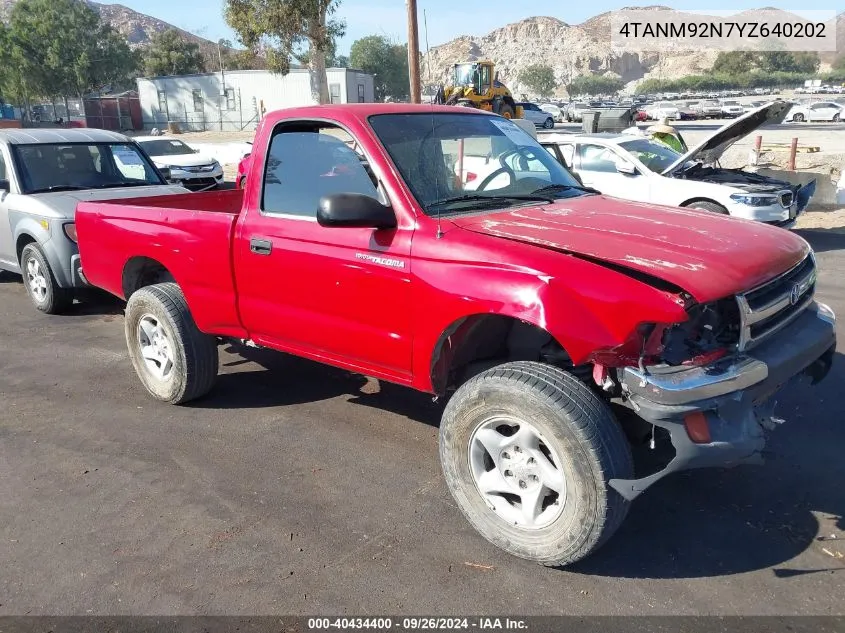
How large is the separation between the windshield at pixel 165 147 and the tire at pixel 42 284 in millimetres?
10333

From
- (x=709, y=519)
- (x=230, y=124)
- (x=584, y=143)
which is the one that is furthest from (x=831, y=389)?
(x=230, y=124)

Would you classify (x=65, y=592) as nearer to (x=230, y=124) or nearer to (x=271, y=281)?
(x=271, y=281)

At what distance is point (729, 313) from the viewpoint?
9.97 ft

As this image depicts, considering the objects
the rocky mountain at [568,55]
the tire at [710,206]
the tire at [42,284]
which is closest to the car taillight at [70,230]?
the tire at [42,284]

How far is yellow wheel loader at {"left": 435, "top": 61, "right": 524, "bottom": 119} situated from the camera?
2936 cm

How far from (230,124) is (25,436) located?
49.3m

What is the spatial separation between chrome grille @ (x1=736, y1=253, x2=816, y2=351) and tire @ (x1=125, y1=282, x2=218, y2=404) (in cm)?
335

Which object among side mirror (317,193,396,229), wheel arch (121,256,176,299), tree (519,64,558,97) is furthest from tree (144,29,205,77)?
tree (519,64,558,97)

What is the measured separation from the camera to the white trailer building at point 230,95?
47.1 m

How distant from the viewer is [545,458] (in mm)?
3057

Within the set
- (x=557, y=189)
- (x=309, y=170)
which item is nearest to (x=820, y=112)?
(x=557, y=189)

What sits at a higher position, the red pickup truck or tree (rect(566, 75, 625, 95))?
tree (rect(566, 75, 625, 95))

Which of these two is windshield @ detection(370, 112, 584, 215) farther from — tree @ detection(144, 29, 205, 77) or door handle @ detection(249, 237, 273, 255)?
tree @ detection(144, 29, 205, 77)

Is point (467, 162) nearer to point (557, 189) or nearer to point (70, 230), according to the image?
point (557, 189)
